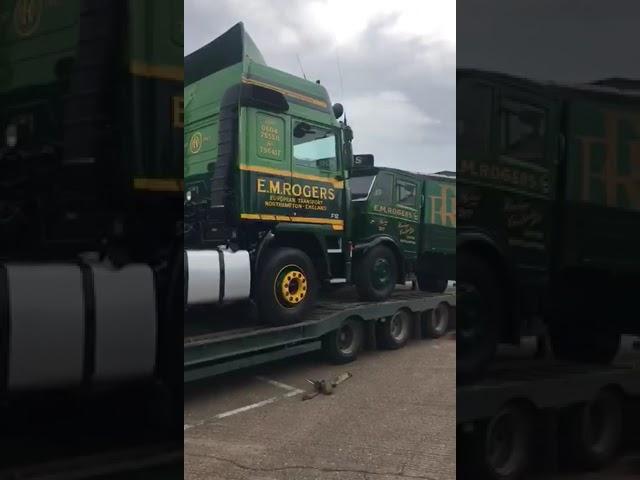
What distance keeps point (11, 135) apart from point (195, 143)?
0.41 m

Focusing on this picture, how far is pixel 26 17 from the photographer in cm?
111

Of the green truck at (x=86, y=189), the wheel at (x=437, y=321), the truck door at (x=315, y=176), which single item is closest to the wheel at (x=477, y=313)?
the wheel at (x=437, y=321)

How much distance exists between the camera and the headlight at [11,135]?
1.10 meters

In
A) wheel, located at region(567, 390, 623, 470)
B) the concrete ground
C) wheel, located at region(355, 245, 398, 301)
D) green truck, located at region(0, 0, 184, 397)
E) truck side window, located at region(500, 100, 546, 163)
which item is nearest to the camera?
green truck, located at region(0, 0, 184, 397)

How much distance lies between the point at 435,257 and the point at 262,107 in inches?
24.9

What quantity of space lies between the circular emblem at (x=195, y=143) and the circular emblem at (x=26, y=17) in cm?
40

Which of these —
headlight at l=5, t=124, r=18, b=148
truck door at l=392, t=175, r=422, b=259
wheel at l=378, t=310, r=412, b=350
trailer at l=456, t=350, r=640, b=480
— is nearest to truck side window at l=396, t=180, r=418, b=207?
truck door at l=392, t=175, r=422, b=259

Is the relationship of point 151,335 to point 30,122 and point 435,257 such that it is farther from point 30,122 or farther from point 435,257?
point 435,257

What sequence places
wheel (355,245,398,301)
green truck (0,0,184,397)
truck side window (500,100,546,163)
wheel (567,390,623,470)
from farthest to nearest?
wheel (355,245,398,301) < wheel (567,390,623,470) < truck side window (500,100,546,163) < green truck (0,0,184,397)

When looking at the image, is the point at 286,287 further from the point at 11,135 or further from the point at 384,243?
the point at 11,135

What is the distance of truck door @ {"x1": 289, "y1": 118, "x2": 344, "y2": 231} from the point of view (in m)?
1.57

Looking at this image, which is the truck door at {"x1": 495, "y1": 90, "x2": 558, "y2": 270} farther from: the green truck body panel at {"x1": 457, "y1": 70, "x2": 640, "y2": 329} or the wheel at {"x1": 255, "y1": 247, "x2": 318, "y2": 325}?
the wheel at {"x1": 255, "y1": 247, "x2": 318, "y2": 325}

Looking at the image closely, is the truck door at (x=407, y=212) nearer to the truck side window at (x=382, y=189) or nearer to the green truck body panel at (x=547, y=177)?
the truck side window at (x=382, y=189)

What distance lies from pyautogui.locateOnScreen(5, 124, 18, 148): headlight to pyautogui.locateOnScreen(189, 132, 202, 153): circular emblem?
1.24 ft
